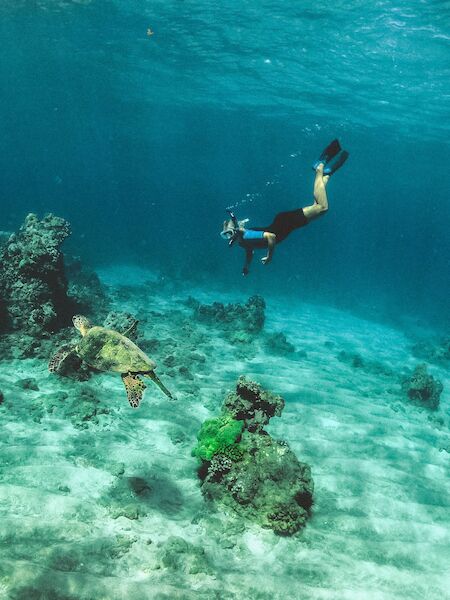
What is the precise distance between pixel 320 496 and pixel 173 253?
3111cm

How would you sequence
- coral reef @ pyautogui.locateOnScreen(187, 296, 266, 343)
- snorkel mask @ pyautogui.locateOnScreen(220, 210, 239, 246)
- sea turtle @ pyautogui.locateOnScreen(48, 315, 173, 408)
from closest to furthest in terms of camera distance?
sea turtle @ pyautogui.locateOnScreen(48, 315, 173, 408)
snorkel mask @ pyautogui.locateOnScreen(220, 210, 239, 246)
coral reef @ pyautogui.locateOnScreen(187, 296, 266, 343)

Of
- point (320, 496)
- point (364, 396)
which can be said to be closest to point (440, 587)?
point (320, 496)

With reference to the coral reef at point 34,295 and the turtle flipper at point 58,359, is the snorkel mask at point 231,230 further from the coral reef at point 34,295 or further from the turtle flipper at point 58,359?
the coral reef at point 34,295

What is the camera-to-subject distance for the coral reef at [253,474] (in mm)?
5223

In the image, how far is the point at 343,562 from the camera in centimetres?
477

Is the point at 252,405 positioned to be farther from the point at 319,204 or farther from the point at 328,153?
the point at 328,153

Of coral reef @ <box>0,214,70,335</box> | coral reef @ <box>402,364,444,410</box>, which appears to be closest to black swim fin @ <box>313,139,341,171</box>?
coral reef @ <box>0,214,70,335</box>

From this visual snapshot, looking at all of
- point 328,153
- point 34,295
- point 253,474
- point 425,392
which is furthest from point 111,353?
point 425,392

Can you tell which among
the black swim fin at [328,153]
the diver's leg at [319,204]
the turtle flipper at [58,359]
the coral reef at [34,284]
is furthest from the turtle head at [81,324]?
the black swim fin at [328,153]

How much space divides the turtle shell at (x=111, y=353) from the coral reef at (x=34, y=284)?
572 cm

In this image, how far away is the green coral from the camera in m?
5.80

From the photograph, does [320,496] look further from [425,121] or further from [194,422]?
[425,121]

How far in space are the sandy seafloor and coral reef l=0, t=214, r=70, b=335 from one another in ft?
4.60

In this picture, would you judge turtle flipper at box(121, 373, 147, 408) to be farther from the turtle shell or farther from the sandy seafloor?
the sandy seafloor
